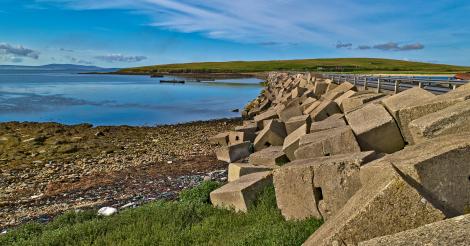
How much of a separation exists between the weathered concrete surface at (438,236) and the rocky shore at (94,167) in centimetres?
672

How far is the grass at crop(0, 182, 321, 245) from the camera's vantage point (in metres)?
5.66

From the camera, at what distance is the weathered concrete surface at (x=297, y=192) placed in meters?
6.00

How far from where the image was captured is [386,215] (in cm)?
414

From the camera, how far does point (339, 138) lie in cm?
729

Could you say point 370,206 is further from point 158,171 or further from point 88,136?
point 88,136

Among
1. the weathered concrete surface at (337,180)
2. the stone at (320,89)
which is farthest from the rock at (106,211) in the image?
the stone at (320,89)

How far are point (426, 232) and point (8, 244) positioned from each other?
6.19 m

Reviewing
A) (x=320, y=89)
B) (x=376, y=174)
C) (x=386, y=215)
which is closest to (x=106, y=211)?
(x=376, y=174)

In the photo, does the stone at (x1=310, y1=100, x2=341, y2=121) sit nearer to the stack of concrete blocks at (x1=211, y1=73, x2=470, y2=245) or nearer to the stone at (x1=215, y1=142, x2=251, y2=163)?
the stone at (x1=215, y1=142, x2=251, y2=163)

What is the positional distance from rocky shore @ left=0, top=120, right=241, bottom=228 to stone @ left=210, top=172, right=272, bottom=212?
7.66ft

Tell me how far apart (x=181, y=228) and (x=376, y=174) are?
3.09 meters

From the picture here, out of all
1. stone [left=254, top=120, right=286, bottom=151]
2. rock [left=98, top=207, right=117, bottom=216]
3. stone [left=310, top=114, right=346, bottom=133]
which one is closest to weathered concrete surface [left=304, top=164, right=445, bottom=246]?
stone [left=310, top=114, right=346, bottom=133]

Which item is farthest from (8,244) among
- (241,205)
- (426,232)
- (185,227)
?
Result: (426,232)

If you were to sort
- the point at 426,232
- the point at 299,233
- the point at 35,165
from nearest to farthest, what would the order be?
the point at 426,232, the point at 299,233, the point at 35,165
